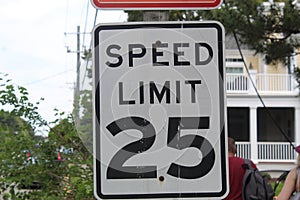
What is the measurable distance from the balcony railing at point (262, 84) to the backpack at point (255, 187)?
82.2 feet

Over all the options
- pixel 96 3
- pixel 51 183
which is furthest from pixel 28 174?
pixel 96 3

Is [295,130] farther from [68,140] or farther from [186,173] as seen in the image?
[186,173]

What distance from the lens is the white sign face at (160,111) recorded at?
2.96 m

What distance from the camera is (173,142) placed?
296 centimetres

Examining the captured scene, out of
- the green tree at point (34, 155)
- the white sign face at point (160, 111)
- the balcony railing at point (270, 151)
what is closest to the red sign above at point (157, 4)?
the white sign face at point (160, 111)

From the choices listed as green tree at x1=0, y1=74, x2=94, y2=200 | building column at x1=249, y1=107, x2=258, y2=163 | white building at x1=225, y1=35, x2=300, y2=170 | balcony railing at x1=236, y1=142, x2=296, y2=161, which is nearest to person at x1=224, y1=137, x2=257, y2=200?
green tree at x1=0, y1=74, x2=94, y2=200

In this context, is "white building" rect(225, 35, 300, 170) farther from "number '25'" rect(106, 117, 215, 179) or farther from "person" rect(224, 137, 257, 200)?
"number '25'" rect(106, 117, 215, 179)

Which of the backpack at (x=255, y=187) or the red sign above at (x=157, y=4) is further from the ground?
the red sign above at (x=157, y=4)

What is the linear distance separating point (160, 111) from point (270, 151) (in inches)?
1112

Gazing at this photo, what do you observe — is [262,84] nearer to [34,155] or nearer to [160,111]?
[34,155]

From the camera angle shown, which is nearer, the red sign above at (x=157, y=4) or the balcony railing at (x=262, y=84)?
the red sign above at (x=157, y=4)

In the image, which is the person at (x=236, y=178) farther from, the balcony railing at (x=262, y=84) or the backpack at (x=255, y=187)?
the balcony railing at (x=262, y=84)

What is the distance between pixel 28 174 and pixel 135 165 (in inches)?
219

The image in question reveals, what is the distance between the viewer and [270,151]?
101 ft
